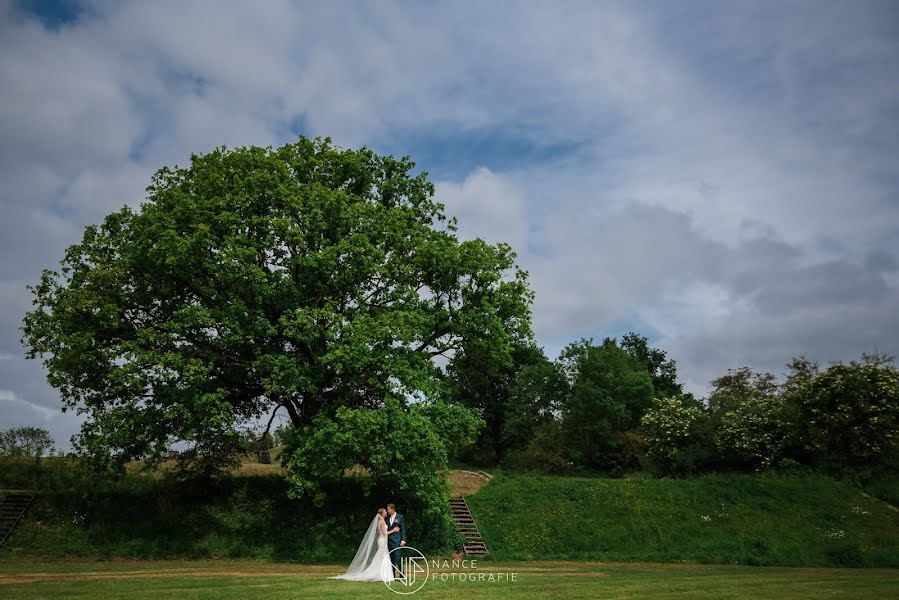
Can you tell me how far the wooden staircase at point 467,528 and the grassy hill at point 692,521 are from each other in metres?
0.45

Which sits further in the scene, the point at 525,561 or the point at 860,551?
the point at 525,561

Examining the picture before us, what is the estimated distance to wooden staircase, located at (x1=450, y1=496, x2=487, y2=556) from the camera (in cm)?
2700

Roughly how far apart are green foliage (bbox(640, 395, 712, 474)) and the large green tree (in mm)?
16994

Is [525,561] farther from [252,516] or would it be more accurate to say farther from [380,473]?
[252,516]

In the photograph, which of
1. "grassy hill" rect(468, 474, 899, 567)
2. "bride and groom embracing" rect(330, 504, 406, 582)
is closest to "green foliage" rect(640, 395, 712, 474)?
Result: "grassy hill" rect(468, 474, 899, 567)

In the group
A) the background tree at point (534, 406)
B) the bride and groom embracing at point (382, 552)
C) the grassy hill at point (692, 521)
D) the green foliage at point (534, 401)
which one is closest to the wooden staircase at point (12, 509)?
the bride and groom embracing at point (382, 552)

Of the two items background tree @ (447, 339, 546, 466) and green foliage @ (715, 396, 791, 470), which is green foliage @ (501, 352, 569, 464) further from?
green foliage @ (715, 396, 791, 470)

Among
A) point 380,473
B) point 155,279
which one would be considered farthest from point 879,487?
point 155,279

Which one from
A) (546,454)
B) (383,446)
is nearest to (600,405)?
(546,454)

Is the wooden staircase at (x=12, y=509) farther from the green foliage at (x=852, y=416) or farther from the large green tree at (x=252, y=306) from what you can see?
the green foliage at (x=852, y=416)

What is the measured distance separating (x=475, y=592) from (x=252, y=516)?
53.2 feet

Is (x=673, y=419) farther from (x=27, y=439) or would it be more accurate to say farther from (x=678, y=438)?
(x=27, y=439)

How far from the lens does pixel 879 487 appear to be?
3020 centimetres

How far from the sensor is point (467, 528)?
28.8 metres
